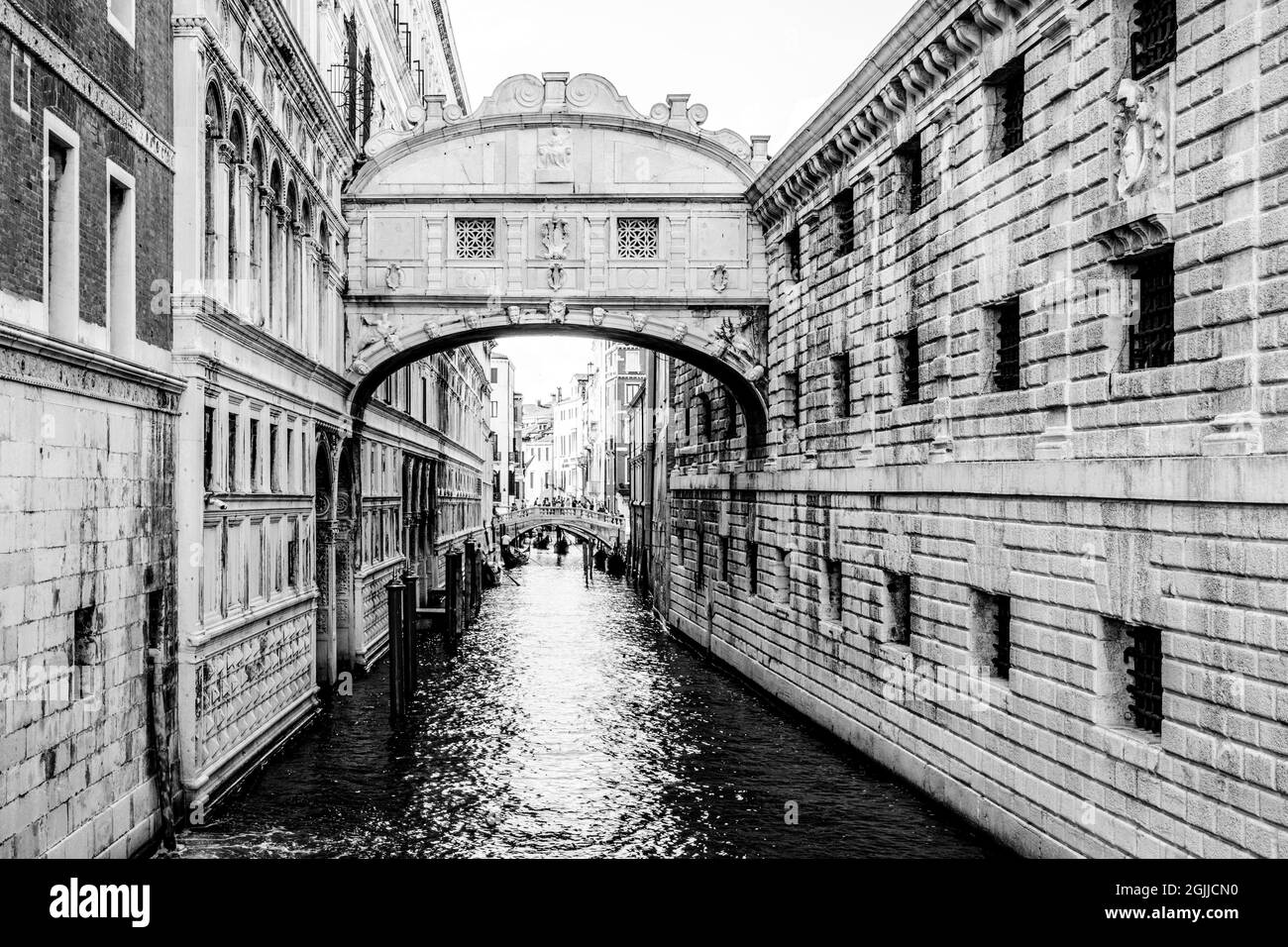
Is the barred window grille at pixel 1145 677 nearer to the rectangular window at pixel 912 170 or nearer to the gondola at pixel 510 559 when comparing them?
the rectangular window at pixel 912 170

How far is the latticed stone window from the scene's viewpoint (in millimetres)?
22359

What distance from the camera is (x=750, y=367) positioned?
22.9 m

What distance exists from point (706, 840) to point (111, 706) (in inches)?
231

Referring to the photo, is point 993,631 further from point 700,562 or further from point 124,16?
point 700,562

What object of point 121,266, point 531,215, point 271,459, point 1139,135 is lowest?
point 271,459

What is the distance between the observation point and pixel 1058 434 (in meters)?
11.6

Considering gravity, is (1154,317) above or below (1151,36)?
below

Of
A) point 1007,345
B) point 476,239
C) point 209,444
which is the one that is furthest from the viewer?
point 476,239

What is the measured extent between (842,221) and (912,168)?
2897 mm

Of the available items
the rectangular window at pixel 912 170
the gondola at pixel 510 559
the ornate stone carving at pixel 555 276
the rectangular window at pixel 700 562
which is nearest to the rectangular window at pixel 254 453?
the ornate stone carving at pixel 555 276

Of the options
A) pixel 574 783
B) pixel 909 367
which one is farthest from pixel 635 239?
pixel 574 783

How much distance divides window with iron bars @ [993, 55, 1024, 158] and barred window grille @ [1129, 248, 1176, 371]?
9.79ft

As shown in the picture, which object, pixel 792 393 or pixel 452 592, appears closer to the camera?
pixel 792 393
